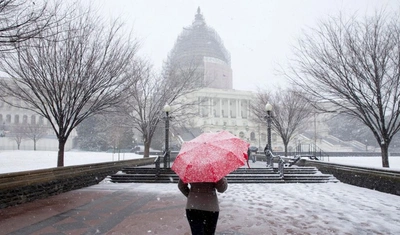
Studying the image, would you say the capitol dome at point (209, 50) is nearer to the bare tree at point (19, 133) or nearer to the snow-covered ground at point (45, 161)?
the bare tree at point (19, 133)

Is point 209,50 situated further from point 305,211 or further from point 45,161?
point 305,211

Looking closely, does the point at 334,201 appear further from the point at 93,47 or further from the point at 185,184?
the point at 93,47

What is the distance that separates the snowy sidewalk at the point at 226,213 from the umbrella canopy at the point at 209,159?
3006 mm

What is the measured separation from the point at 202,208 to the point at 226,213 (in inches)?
174

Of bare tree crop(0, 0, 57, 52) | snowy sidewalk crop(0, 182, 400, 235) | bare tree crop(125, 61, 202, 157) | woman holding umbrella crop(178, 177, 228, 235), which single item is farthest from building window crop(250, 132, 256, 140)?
woman holding umbrella crop(178, 177, 228, 235)

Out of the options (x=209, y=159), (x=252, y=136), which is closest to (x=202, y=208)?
(x=209, y=159)

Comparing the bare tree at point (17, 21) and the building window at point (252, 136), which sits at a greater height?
the bare tree at point (17, 21)

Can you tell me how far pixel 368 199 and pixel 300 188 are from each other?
2.96m

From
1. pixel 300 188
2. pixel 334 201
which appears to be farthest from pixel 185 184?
pixel 300 188

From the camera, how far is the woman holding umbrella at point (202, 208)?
336 cm

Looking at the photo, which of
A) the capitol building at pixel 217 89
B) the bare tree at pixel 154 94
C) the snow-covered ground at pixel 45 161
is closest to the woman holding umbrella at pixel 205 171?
the snow-covered ground at pixel 45 161

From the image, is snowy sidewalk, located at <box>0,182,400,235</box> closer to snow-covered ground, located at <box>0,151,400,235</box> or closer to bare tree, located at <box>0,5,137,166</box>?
snow-covered ground, located at <box>0,151,400,235</box>

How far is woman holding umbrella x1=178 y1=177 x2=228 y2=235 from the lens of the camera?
3361 mm

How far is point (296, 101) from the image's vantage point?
25828mm
